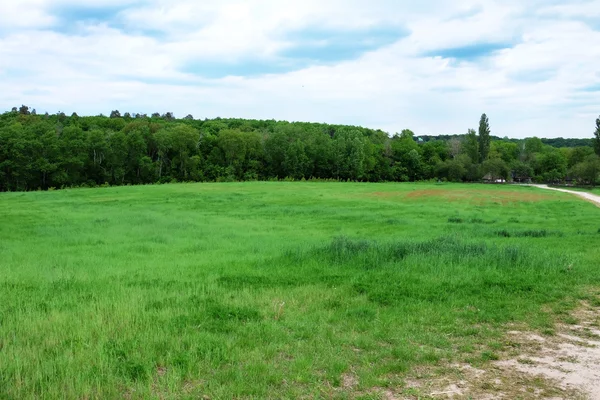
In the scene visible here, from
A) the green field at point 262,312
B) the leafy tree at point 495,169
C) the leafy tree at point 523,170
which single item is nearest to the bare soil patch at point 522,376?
the green field at point 262,312

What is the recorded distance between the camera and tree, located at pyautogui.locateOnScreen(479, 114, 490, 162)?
128 metres

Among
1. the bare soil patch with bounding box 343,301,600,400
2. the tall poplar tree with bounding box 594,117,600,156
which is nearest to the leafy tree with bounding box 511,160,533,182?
the tall poplar tree with bounding box 594,117,600,156

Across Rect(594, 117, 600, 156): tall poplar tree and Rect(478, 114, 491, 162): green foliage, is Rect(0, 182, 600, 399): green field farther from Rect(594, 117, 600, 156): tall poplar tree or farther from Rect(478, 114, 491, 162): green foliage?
Rect(478, 114, 491, 162): green foliage

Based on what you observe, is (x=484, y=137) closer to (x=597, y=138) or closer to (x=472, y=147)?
(x=472, y=147)

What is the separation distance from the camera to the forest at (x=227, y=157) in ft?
291

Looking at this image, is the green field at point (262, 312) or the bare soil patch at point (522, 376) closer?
the bare soil patch at point (522, 376)

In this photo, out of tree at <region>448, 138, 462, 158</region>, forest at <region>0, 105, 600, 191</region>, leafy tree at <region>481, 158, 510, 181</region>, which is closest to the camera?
forest at <region>0, 105, 600, 191</region>

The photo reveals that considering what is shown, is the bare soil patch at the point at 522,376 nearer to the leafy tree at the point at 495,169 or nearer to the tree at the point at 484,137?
the leafy tree at the point at 495,169

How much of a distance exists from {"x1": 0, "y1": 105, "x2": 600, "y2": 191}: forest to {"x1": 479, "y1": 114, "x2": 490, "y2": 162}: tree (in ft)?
0.89

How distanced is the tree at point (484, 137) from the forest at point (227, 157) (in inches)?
10.7

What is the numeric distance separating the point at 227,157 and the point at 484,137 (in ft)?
244

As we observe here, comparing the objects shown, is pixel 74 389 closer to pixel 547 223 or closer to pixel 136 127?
pixel 547 223

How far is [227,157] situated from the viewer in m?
111

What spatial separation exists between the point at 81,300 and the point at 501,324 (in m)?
8.19
